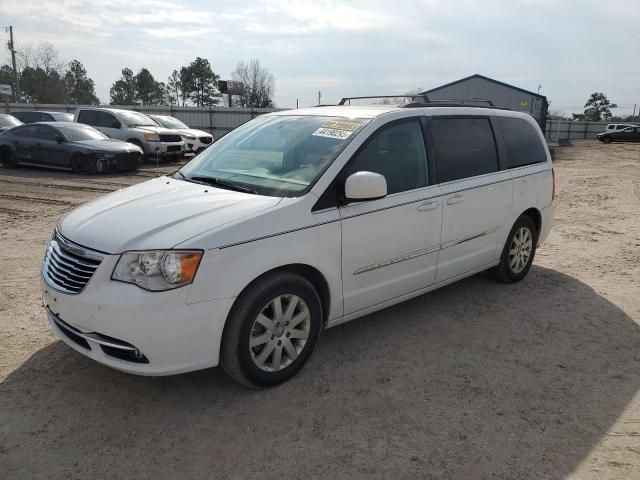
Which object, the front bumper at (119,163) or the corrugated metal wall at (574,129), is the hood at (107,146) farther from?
the corrugated metal wall at (574,129)

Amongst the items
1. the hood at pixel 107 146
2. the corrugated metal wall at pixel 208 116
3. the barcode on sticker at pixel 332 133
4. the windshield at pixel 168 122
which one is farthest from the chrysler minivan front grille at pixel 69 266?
the corrugated metal wall at pixel 208 116

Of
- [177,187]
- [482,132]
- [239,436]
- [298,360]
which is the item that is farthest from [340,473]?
[482,132]

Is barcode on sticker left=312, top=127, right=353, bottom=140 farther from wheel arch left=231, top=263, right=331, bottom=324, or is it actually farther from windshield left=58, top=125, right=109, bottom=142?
windshield left=58, top=125, right=109, bottom=142

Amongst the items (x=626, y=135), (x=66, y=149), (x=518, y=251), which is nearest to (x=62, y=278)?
(x=518, y=251)

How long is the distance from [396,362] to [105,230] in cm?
217

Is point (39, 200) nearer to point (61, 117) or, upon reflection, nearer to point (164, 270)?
point (164, 270)

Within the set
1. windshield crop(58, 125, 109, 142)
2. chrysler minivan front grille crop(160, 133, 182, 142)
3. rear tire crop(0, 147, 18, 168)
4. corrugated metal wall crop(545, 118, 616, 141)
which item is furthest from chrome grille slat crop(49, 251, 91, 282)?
corrugated metal wall crop(545, 118, 616, 141)

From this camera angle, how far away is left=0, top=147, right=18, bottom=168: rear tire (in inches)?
589

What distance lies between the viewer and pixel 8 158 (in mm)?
15102

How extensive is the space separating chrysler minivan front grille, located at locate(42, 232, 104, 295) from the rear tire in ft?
45.0

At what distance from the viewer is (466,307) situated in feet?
16.0

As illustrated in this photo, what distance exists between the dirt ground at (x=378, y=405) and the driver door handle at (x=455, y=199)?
1.04 meters

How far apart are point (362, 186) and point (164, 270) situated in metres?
1.36

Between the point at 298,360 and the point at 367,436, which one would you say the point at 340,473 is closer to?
the point at 367,436
